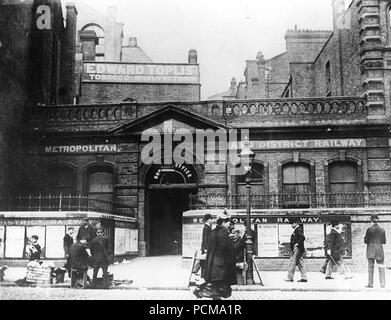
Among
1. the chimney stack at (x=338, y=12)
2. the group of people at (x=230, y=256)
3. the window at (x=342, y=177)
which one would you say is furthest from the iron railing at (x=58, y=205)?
the chimney stack at (x=338, y=12)

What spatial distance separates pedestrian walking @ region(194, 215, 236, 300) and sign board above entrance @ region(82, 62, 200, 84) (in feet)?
57.9

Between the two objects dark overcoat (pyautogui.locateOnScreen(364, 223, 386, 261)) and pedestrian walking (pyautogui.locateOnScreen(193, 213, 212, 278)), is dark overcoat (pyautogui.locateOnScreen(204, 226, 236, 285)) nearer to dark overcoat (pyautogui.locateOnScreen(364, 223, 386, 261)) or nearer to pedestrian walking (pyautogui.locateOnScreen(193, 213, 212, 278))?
pedestrian walking (pyautogui.locateOnScreen(193, 213, 212, 278))

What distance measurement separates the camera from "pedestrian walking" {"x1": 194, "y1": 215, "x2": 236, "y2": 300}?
11.3m

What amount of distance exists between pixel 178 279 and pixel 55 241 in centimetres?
472

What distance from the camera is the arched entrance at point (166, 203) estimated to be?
73.8 feet

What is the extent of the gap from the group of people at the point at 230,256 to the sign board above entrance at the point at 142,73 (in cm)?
1434

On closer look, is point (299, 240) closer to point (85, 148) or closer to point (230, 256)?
point (230, 256)

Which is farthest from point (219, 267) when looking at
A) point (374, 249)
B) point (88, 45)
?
point (88, 45)

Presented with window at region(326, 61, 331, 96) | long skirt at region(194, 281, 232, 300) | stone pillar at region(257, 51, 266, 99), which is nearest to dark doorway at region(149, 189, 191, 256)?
window at region(326, 61, 331, 96)

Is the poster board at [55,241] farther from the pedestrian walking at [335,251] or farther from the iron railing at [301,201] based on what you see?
the pedestrian walking at [335,251]

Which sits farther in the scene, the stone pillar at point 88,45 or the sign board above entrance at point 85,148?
the stone pillar at point 88,45
